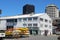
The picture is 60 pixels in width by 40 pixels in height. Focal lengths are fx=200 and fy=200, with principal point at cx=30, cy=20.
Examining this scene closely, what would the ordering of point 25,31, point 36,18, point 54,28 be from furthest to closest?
point 54,28
point 36,18
point 25,31

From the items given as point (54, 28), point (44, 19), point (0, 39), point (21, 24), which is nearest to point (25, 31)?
point (0, 39)

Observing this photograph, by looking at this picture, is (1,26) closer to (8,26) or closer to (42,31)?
(8,26)

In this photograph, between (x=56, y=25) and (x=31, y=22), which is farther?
(x=56, y=25)

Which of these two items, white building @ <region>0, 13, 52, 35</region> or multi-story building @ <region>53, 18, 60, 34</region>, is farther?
multi-story building @ <region>53, 18, 60, 34</region>

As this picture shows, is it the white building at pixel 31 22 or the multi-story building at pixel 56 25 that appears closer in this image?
the white building at pixel 31 22

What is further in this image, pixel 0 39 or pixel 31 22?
pixel 31 22

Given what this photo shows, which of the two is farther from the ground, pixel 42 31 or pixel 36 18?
pixel 36 18

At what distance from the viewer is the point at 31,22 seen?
86.8 m

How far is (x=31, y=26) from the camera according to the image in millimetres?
86750

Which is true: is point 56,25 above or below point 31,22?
below

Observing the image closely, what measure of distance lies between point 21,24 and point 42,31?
9.97 m

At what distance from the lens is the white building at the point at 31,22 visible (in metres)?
86.1

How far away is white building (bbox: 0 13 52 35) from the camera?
8606 centimetres

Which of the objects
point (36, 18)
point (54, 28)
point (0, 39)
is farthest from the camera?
point (54, 28)
